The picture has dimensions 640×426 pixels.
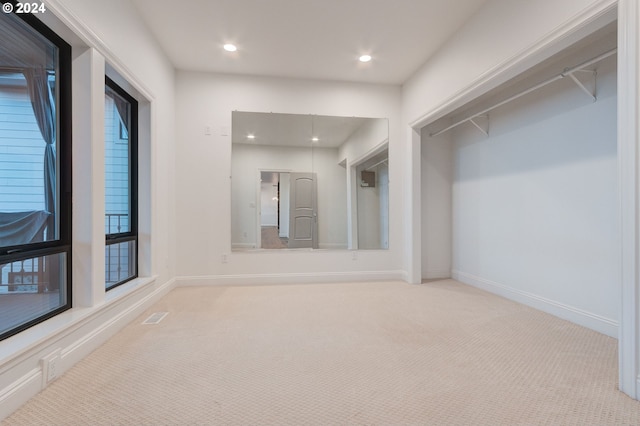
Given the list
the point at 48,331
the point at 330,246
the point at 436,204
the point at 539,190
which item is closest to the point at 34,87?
the point at 48,331

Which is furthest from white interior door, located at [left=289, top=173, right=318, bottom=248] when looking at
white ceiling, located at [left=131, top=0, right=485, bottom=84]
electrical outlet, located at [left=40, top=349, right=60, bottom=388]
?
electrical outlet, located at [left=40, top=349, right=60, bottom=388]

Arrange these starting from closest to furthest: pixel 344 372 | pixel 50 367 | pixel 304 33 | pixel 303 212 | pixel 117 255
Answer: pixel 50 367, pixel 344 372, pixel 117 255, pixel 304 33, pixel 303 212

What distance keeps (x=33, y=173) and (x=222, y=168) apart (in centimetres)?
213

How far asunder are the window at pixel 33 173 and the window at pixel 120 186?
0.64 m

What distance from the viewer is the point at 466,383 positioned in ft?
5.32

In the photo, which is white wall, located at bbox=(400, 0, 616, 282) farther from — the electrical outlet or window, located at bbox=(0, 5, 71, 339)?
the electrical outlet

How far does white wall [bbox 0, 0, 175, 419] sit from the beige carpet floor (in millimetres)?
139

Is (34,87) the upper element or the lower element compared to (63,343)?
upper

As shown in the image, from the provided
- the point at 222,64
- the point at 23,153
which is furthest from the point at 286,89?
the point at 23,153

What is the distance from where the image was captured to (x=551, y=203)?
9.15 ft

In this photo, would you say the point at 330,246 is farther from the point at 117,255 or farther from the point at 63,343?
the point at 63,343

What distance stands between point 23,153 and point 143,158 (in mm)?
1276

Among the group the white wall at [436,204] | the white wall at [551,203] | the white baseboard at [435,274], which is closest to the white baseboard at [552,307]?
the white wall at [551,203]

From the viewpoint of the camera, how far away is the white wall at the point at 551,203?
233 centimetres
